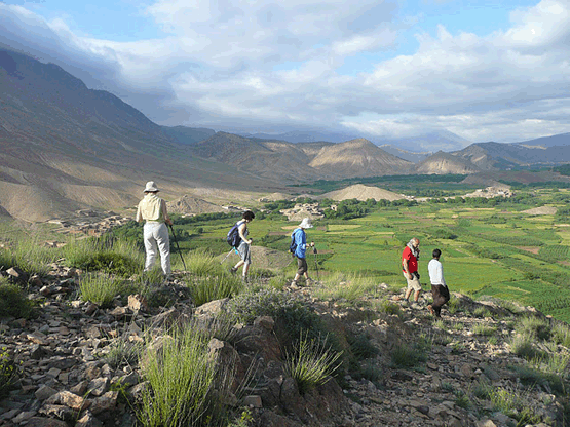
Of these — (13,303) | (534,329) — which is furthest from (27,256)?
(534,329)

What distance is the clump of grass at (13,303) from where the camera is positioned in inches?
188

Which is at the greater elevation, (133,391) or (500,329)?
(133,391)

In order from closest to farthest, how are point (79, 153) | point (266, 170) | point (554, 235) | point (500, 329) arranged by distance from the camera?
point (500, 329)
point (554, 235)
point (79, 153)
point (266, 170)

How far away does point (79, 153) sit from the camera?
10725 centimetres

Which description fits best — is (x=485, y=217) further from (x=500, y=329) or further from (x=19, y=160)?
(x=19, y=160)

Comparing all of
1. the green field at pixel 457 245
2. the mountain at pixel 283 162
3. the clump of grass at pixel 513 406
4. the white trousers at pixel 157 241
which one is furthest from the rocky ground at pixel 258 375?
the mountain at pixel 283 162

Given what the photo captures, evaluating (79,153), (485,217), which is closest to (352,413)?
(485,217)

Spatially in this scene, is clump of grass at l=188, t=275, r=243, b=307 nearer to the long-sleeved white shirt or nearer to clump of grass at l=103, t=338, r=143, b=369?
clump of grass at l=103, t=338, r=143, b=369

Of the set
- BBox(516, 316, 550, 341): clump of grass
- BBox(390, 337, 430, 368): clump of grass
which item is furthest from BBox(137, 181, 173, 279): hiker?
BBox(516, 316, 550, 341): clump of grass

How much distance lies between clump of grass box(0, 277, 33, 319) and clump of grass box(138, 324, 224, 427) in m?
2.39

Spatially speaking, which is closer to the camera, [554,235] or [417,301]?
[417,301]

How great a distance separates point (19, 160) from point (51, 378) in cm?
9914

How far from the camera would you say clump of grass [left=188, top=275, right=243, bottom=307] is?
6.75 metres

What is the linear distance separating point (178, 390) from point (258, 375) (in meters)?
1.20
